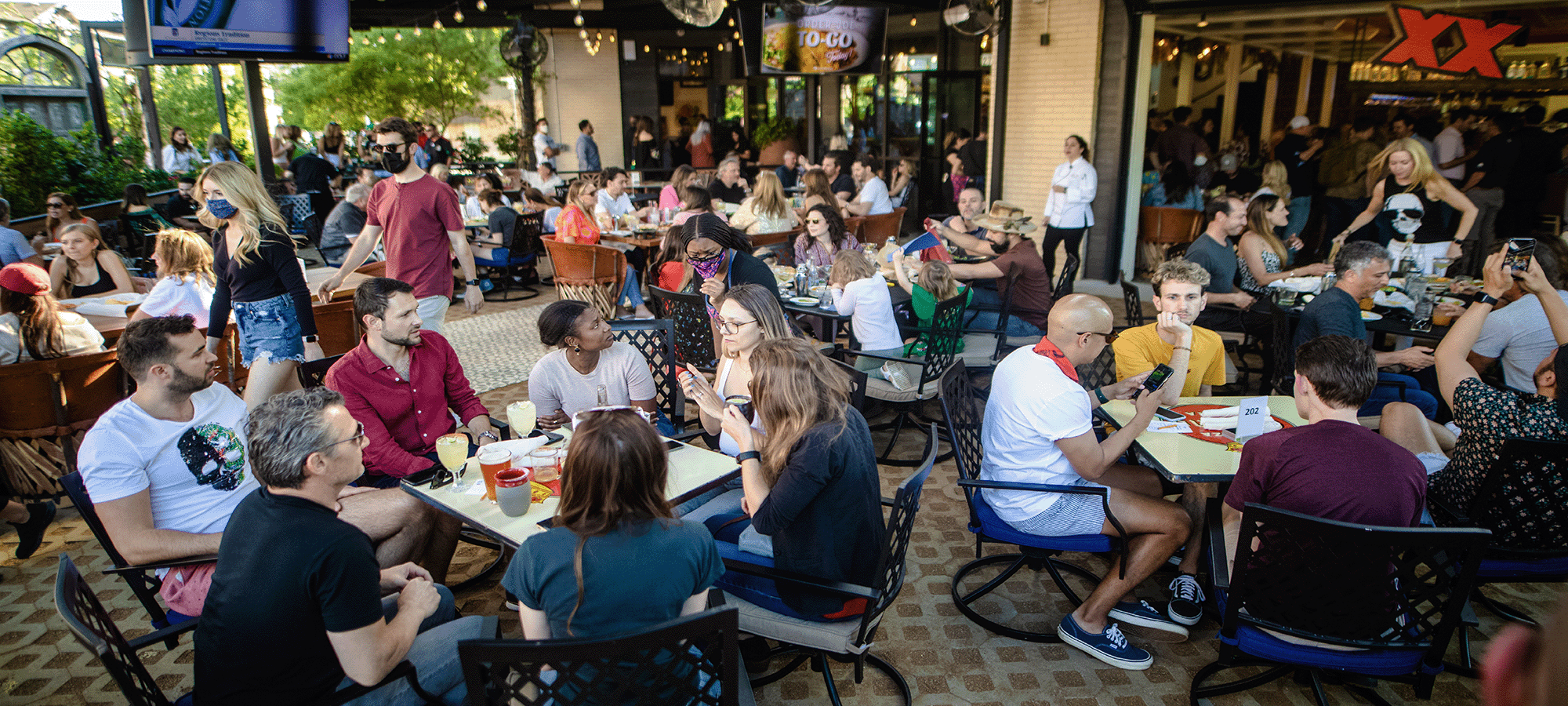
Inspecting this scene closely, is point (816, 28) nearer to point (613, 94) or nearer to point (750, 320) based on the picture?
point (613, 94)

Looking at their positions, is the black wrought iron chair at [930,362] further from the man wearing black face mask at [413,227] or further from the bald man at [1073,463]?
the man wearing black face mask at [413,227]

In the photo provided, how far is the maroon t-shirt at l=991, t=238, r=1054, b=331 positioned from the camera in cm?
575

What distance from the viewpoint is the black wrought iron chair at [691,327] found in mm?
4691

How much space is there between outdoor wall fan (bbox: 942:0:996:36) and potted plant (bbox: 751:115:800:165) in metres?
6.59

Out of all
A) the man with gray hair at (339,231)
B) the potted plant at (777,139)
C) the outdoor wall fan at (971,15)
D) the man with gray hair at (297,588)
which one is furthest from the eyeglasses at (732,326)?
the potted plant at (777,139)

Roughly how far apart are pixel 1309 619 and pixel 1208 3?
7.45 m

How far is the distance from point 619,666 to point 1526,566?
3077 millimetres

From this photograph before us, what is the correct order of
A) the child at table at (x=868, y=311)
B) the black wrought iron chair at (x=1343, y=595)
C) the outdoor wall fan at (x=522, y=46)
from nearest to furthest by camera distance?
1. the black wrought iron chair at (x=1343, y=595)
2. the child at table at (x=868, y=311)
3. the outdoor wall fan at (x=522, y=46)

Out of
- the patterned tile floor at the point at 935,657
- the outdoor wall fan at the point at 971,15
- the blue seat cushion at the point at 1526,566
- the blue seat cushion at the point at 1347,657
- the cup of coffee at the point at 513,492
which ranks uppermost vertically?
the outdoor wall fan at the point at 971,15

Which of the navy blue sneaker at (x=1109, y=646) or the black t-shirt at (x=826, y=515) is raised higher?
the black t-shirt at (x=826, y=515)

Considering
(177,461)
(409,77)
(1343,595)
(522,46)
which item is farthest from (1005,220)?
(409,77)

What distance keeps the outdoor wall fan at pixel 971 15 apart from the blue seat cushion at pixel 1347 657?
295 inches

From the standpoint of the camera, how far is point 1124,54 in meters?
8.87

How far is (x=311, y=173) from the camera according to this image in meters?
11.3
